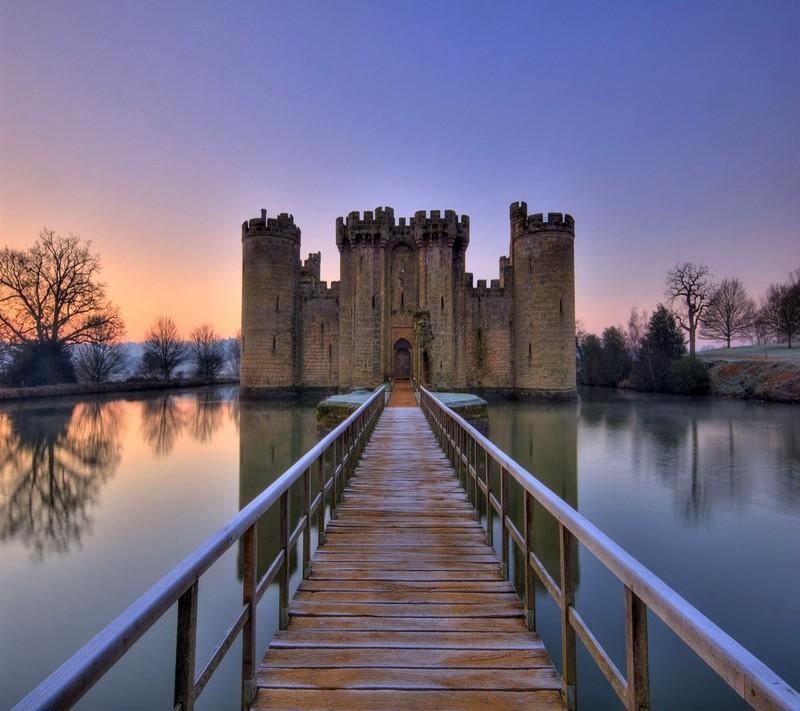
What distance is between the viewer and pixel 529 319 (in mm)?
28891

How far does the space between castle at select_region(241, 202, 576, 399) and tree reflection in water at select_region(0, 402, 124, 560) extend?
1140 centimetres

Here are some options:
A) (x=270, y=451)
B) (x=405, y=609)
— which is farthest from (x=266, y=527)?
(x=270, y=451)

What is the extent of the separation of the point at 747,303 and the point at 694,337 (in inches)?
495

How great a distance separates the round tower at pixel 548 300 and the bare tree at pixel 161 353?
3807 cm

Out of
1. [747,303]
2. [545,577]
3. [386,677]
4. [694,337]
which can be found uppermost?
[747,303]

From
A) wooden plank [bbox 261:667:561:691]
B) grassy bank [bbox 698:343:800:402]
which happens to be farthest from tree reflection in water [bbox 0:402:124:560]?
grassy bank [bbox 698:343:800:402]

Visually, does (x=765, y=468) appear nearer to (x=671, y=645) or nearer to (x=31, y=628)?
(x=671, y=645)

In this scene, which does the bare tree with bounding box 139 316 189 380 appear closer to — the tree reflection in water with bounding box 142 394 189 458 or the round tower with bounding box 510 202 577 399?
the tree reflection in water with bounding box 142 394 189 458

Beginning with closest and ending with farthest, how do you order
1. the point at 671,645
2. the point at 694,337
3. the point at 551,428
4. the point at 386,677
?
the point at 386,677, the point at 671,645, the point at 551,428, the point at 694,337

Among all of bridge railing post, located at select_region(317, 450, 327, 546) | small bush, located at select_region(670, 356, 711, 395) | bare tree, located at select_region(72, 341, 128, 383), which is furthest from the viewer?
bare tree, located at select_region(72, 341, 128, 383)

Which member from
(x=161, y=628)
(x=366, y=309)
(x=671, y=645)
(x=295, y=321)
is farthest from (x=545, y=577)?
(x=295, y=321)

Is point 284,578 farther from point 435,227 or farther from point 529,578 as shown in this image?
point 435,227

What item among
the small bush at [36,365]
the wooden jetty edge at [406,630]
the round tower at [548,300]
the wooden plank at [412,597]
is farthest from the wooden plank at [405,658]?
the small bush at [36,365]

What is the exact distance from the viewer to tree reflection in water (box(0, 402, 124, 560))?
8.33 metres
